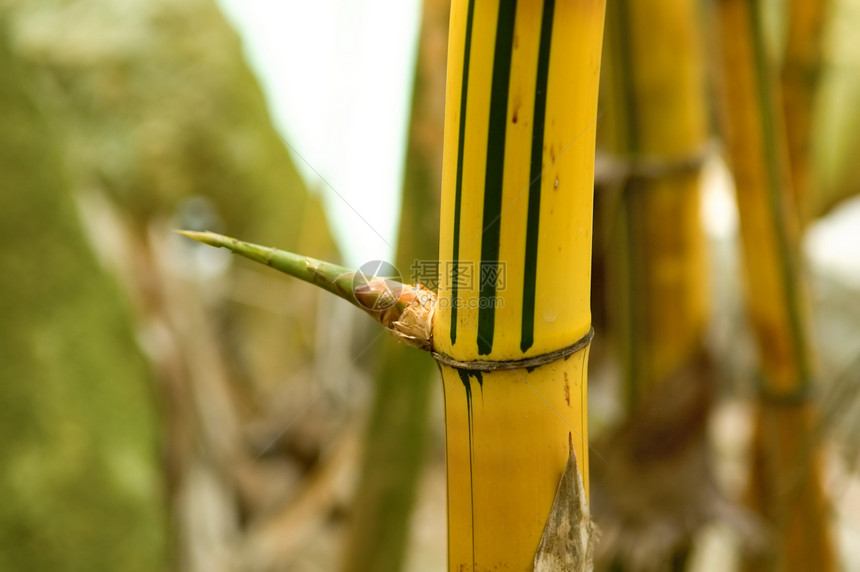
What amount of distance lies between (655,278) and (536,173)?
269mm

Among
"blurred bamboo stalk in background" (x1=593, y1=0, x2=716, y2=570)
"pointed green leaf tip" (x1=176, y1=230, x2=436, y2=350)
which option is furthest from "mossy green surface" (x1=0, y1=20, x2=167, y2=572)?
"pointed green leaf tip" (x1=176, y1=230, x2=436, y2=350)

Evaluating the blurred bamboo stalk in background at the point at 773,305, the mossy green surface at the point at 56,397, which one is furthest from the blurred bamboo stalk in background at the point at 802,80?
the mossy green surface at the point at 56,397

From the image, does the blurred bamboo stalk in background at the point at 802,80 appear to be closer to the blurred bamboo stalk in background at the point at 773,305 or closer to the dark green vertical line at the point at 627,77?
the blurred bamboo stalk in background at the point at 773,305

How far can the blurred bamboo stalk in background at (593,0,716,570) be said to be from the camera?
368 mm

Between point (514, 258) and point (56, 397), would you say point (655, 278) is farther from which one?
point (56, 397)

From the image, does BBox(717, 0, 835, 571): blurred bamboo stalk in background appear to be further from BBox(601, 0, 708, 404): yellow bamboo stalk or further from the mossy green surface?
the mossy green surface

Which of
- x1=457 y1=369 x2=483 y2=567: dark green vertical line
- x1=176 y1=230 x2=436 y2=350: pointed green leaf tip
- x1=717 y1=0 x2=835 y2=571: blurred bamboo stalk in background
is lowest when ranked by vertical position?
x1=457 y1=369 x2=483 y2=567: dark green vertical line

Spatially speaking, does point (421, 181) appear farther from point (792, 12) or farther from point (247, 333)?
point (247, 333)

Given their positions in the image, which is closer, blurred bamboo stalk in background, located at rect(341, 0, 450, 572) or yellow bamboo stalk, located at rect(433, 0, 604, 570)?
yellow bamboo stalk, located at rect(433, 0, 604, 570)

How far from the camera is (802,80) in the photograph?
1.75 ft

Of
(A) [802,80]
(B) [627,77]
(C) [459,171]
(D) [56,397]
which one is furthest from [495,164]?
(D) [56,397]

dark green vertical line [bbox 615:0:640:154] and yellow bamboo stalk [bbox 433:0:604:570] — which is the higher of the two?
dark green vertical line [bbox 615:0:640:154]

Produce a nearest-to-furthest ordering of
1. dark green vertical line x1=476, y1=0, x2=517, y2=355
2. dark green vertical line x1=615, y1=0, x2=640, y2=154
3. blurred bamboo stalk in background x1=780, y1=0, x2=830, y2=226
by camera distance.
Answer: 1. dark green vertical line x1=476, y1=0, x2=517, y2=355
2. dark green vertical line x1=615, y1=0, x2=640, y2=154
3. blurred bamboo stalk in background x1=780, y1=0, x2=830, y2=226

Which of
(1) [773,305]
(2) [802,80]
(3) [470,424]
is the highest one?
(2) [802,80]
